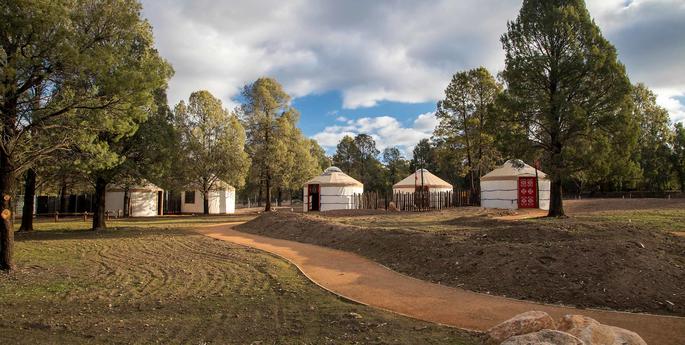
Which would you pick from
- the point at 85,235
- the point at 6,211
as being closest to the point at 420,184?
the point at 85,235

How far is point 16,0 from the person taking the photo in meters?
9.19

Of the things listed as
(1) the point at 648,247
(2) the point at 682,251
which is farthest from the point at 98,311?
(2) the point at 682,251

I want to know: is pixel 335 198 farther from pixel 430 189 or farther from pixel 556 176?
pixel 556 176

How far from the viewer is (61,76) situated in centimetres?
1063

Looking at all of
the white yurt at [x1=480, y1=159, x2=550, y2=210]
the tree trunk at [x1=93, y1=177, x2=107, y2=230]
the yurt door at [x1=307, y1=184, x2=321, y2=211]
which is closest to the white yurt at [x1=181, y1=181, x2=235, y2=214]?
the yurt door at [x1=307, y1=184, x2=321, y2=211]

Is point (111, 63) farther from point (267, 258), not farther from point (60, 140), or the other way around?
point (267, 258)

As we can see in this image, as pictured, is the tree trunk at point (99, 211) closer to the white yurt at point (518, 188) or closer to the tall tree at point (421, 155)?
the white yurt at point (518, 188)

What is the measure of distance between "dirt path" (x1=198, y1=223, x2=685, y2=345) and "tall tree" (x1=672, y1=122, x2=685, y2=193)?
144 ft

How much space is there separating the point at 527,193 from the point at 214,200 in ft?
78.9

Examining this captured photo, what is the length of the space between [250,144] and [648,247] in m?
28.9

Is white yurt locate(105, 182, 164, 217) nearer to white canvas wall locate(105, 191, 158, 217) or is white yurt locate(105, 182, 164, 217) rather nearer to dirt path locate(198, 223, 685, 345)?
white canvas wall locate(105, 191, 158, 217)

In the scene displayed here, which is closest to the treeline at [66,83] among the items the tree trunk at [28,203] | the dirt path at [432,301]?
the dirt path at [432,301]

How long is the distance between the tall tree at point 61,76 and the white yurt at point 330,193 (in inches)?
894

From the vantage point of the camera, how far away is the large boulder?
4.31 m
